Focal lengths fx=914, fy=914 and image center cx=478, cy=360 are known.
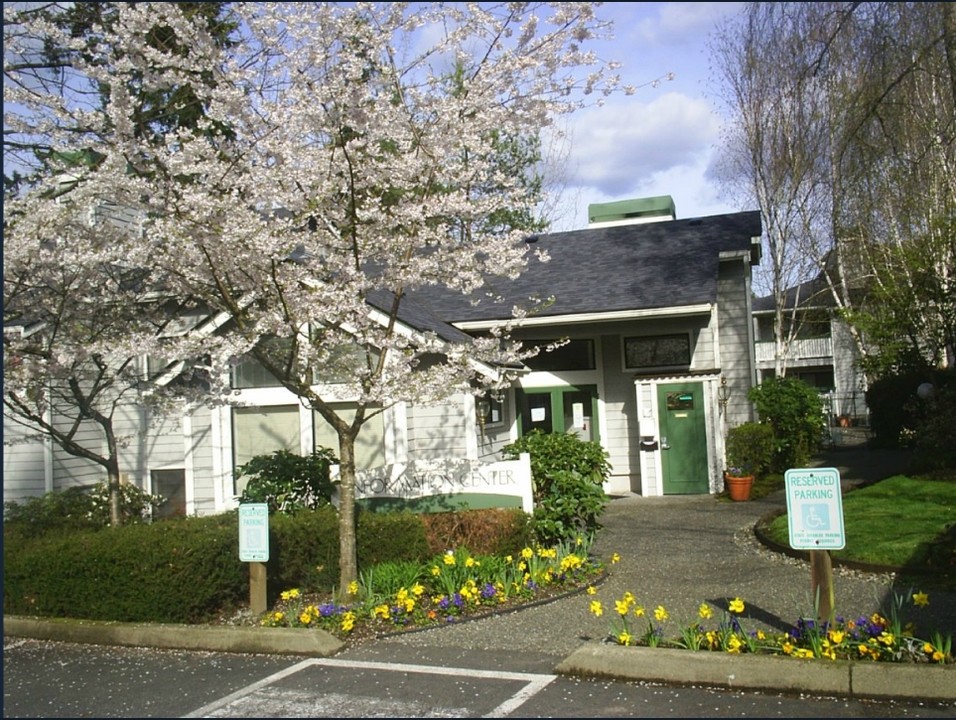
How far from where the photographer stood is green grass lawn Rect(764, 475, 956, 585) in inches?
344

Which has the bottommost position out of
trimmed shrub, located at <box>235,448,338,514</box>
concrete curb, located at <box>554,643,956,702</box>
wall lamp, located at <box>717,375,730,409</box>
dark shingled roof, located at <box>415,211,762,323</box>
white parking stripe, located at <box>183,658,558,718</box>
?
white parking stripe, located at <box>183,658,558,718</box>

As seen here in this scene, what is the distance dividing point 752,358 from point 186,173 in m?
11.6

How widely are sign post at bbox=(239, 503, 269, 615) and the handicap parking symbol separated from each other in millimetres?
4567

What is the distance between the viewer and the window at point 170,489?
1422 cm

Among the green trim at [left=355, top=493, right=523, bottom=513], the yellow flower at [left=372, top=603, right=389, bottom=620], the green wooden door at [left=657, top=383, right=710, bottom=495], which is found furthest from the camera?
the green wooden door at [left=657, top=383, right=710, bottom=495]

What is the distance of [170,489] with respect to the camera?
563 inches

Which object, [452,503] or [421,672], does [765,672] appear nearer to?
[421,672]

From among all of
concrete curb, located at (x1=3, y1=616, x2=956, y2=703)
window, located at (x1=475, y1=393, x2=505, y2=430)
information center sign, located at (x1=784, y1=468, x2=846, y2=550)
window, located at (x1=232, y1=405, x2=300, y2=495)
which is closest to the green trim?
window, located at (x1=475, y1=393, x2=505, y2=430)

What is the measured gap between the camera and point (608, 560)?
1045cm

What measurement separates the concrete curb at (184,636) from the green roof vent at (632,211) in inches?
622

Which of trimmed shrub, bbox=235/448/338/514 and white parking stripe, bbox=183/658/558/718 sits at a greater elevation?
trimmed shrub, bbox=235/448/338/514

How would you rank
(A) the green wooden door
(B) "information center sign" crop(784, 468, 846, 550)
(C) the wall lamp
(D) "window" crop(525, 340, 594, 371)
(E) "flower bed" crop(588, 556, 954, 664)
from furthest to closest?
(D) "window" crop(525, 340, 594, 371) < (C) the wall lamp < (A) the green wooden door < (B) "information center sign" crop(784, 468, 846, 550) < (E) "flower bed" crop(588, 556, 954, 664)

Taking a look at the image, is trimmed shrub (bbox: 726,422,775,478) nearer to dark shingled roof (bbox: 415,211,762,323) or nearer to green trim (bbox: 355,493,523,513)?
dark shingled roof (bbox: 415,211,762,323)

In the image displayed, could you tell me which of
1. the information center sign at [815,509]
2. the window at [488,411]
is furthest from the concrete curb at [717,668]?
the window at [488,411]
